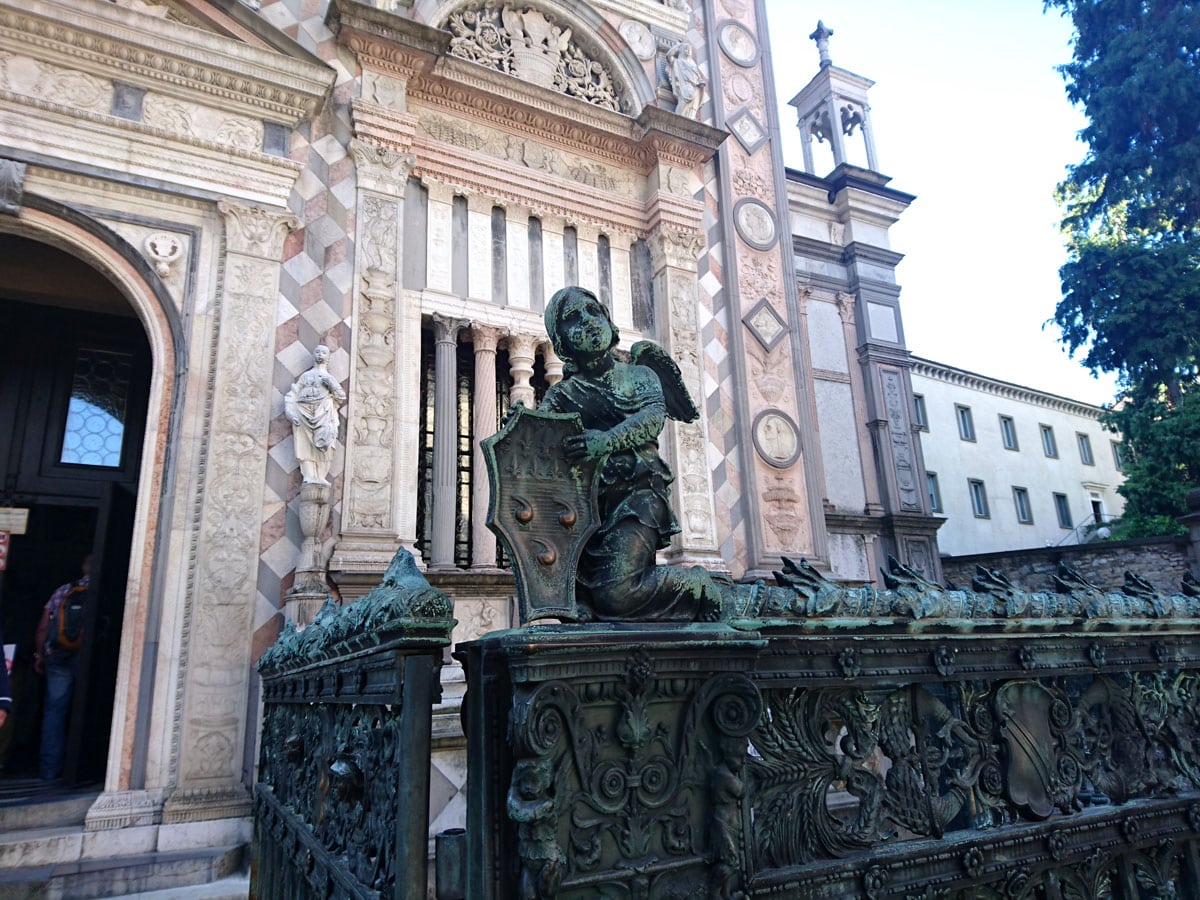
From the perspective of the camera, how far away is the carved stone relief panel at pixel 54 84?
25.1 feet

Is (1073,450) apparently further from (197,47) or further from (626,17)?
(197,47)

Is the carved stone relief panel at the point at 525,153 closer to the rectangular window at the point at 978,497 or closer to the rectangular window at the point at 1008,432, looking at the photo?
the rectangular window at the point at 978,497

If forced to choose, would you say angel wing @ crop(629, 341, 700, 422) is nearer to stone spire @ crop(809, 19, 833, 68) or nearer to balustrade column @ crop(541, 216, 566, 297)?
balustrade column @ crop(541, 216, 566, 297)

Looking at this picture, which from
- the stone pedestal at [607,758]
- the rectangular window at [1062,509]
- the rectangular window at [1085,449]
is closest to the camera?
the stone pedestal at [607,758]

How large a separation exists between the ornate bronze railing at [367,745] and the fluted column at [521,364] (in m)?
6.43

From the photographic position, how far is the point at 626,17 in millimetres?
12219

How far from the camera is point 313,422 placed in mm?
8078

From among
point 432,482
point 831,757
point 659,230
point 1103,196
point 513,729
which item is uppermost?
point 1103,196

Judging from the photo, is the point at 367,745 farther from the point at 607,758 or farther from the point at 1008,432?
the point at 1008,432

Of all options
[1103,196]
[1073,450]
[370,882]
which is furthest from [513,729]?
[1073,450]

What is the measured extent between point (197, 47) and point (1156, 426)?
20.0 metres

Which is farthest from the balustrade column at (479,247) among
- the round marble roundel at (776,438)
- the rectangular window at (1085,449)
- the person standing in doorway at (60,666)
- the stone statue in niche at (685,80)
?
the rectangular window at (1085,449)

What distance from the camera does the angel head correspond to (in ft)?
9.63

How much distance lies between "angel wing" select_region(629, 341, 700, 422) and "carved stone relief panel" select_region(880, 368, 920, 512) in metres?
12.7
